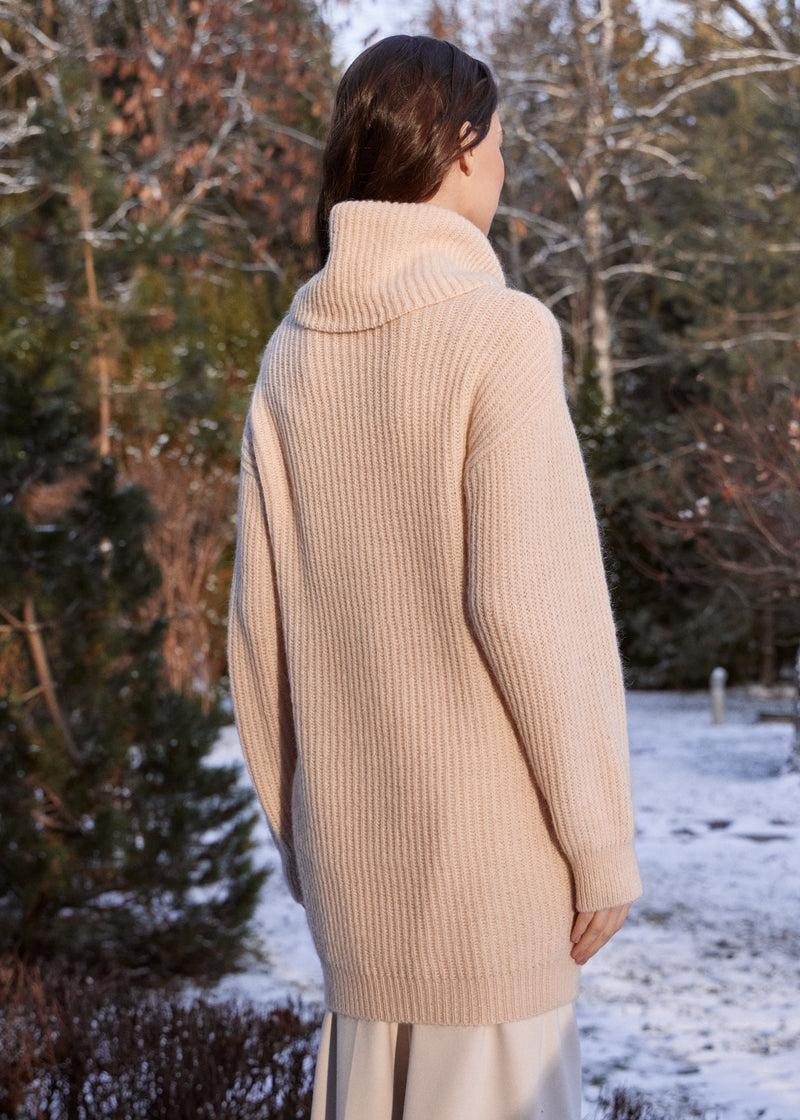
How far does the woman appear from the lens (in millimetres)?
1239

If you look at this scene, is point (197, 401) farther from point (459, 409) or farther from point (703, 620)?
point (459, 409)

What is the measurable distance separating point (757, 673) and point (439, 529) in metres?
11.1

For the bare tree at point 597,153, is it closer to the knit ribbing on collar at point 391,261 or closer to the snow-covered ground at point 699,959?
the snow-covered ground at point 699,959

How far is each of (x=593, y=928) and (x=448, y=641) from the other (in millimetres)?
352

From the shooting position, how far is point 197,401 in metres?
9.30

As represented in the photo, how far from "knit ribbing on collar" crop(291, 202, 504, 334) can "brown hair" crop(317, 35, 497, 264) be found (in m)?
0.06

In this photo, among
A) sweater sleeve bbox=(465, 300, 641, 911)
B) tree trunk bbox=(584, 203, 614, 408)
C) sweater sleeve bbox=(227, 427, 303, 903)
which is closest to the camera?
sweater sleeve bbox=(465, 300, 641, 911)

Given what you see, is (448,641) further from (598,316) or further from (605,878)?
(598,316)

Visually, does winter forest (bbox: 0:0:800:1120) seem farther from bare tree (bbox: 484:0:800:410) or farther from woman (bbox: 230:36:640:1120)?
woman (bbox: 230:36:640:1120)

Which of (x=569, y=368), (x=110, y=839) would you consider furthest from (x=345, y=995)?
(x=569, y=368)

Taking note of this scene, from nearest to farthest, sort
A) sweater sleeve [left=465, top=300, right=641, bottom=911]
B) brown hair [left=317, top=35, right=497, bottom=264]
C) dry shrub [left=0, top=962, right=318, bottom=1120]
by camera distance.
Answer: sweater sleeve [left=465, top=300, right=641, bottom=911] → brown hair [left=317, top=35, right=497, bottom=264] → dry shrub [left=0, top=962, right=318, bottom=1120]

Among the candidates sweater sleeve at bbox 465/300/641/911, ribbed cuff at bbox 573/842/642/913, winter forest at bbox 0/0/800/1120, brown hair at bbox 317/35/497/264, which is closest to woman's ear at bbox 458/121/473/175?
brown hair at bbox 317/35/497/264

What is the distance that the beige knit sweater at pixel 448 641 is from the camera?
123cm

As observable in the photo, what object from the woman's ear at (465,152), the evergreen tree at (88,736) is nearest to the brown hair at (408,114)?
the woman's ear at (465,152)
